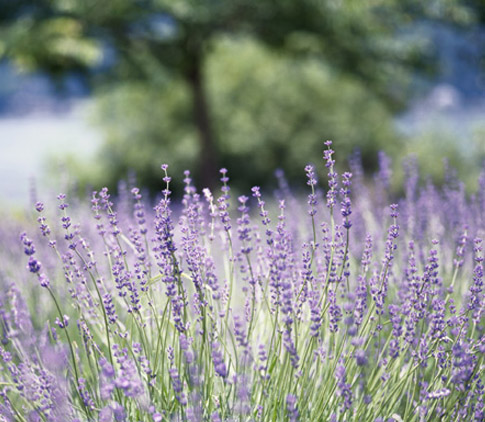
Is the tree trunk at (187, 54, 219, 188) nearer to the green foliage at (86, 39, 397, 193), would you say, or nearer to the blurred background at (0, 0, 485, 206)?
the blurred background at (0, 0, 485, 206)

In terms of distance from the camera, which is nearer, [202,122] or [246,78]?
[202,122]

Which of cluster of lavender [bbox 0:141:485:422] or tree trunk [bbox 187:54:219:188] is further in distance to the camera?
tree trunk [bbox 187:54:219:188]

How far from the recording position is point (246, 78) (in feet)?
52.5

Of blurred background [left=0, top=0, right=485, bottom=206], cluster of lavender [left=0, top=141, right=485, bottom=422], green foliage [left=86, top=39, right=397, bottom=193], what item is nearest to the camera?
cluster of lavender [left=0, top=141, right=485, bottom=422]

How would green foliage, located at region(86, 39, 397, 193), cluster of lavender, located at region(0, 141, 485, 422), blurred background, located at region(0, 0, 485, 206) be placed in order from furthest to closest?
green foliage, located at region(86, 39, 397, 193) → blurred background, located at region(0, 0, 485, 206) → cluster of lavender, located at region(0, 141, 485, 422)

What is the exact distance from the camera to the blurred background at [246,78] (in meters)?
10.0

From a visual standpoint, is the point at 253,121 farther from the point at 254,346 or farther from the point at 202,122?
the point at 254,346

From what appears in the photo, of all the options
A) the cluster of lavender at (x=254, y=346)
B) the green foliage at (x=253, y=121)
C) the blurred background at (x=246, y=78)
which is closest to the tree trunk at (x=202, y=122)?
the blurred background at (x=246, y=78)

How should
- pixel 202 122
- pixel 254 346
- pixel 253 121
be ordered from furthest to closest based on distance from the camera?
1. pixel 253 121
2. pixel 202 122
3. pixel 254 346

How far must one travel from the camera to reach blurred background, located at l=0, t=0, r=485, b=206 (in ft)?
32.9

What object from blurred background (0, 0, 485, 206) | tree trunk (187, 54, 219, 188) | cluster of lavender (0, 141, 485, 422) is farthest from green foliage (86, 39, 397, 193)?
cluster of lavender (0, 141, 485, 422)

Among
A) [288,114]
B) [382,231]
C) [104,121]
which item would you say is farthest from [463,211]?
[104,121]

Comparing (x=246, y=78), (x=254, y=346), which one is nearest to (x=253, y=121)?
(x=246, y=78)

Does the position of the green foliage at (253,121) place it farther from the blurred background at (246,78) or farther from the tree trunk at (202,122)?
the tree trunk at (202,122)
